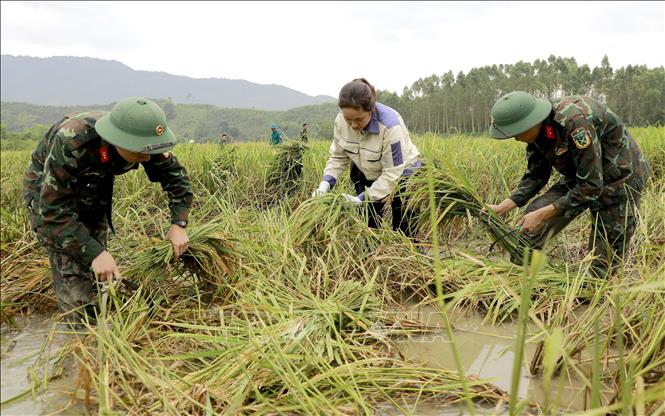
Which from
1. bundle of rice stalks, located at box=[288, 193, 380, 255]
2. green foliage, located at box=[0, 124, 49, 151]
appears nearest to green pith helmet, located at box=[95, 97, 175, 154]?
bundle of rice stalks, located at box=[288, 193, 380, 255]

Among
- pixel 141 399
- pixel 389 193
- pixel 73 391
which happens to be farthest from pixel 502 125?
pixel 73 391

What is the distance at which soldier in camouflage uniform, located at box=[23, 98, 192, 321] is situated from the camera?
222 centimetres

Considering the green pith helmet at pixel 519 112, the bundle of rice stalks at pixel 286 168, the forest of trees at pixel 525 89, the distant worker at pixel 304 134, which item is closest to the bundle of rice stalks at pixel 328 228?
the green pith helmet at pixel 519 112

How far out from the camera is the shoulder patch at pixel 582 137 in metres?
2.56

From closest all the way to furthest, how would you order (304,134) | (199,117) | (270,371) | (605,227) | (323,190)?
(270,371) < (605,227) < (323,190) < (304,134) < (199,117)

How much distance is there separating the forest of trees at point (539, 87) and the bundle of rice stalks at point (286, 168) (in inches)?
467

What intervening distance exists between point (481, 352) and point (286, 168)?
3839mm

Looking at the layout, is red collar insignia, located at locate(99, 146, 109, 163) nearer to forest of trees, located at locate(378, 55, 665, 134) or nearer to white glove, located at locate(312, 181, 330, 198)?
white glove, located at locate(312, 181, 330, 198)

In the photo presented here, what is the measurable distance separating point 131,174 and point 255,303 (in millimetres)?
3538

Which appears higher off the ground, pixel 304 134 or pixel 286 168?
pixel 304 134

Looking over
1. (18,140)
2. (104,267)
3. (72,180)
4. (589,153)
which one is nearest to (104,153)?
(72,180)

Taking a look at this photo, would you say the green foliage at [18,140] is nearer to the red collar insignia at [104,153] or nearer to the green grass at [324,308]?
the green grass at [324,308]

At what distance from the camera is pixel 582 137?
2.57 meters

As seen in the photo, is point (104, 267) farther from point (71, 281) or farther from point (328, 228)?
point (328, 228)
